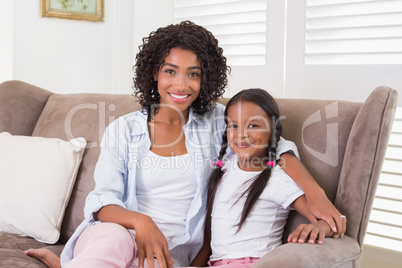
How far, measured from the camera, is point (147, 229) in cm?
137

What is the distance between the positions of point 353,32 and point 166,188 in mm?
991

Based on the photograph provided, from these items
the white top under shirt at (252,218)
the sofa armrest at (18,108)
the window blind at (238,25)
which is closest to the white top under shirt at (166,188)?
the white top under shirt at (252,218)

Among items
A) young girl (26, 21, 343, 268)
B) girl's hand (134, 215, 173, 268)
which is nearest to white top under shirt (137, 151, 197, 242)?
young girl (26, 21, 343, 268)

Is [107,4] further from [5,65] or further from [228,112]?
[228,112]

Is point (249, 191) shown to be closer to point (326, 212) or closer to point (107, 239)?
point (326, 212)

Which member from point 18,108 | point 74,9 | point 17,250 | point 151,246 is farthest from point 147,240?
point 74,9

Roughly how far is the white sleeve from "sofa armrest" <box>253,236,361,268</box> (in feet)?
0.96

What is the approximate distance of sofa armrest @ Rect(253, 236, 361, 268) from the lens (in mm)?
1136

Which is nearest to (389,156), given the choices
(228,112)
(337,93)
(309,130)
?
(337,93)

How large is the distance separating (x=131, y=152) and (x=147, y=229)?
0.32 m

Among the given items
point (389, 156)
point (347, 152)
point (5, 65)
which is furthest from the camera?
point (5, 65)

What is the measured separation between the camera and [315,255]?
1178mm

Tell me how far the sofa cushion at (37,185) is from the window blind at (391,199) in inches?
44.0

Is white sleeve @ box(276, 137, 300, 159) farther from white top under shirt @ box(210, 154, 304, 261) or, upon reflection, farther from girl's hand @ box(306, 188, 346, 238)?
girl's hand @ box(306, 188, 346, 238)
